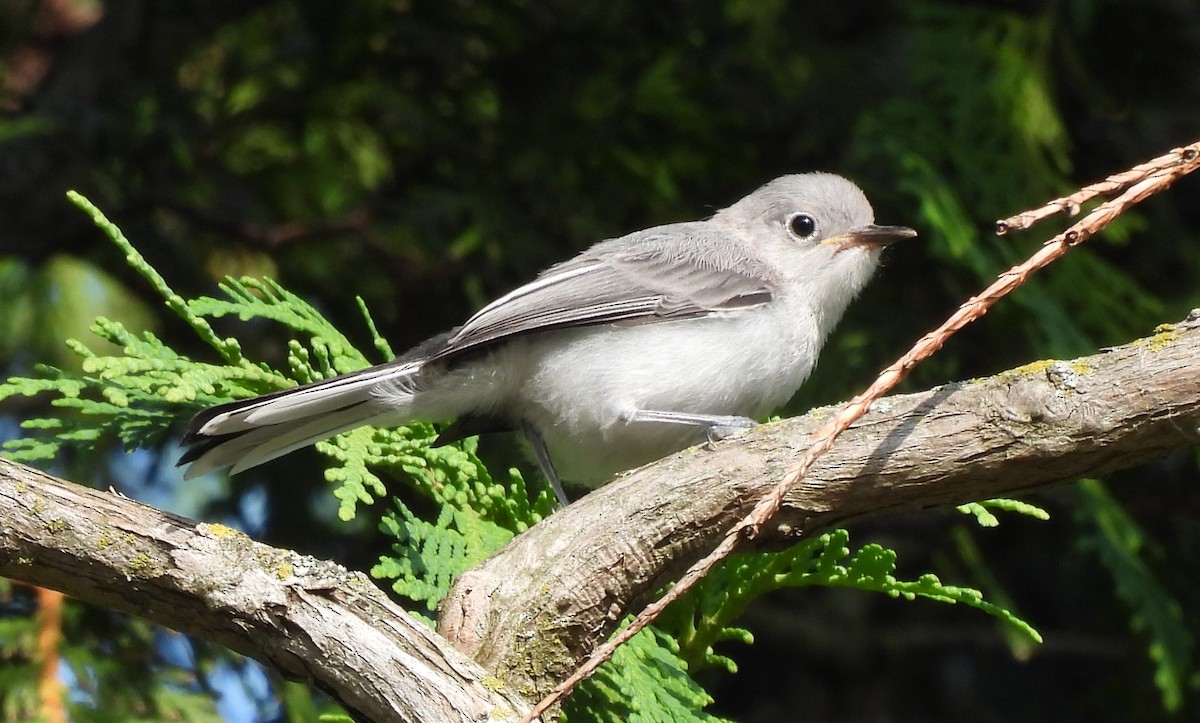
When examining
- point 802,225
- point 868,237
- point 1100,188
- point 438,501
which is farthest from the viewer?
point 802,225

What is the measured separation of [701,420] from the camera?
8.72ft

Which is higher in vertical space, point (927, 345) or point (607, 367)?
point (927, 345)

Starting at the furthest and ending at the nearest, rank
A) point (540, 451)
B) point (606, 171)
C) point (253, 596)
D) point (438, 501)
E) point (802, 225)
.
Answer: point (606, 171) → point (802, 225) → point (540, 451) → point (438, 501) → point (253, 596)

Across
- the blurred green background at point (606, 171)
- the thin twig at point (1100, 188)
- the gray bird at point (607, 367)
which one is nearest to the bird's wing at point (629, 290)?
the gray bird at point (607, 367)

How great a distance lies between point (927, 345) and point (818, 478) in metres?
0.29

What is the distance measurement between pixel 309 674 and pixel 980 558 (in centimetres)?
300

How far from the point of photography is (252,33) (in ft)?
14.2

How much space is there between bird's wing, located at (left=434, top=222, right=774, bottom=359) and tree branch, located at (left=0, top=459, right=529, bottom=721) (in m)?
0.91

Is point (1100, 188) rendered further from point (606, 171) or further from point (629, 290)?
point (606, 171)

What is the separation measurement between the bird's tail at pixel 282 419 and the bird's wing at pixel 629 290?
0.63 feet

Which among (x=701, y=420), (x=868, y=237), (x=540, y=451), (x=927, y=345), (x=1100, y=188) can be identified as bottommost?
(x=540, y=451)

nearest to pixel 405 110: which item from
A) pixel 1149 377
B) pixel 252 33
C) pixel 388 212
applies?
pixel 388 212

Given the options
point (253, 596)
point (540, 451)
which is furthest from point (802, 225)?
point (253, 596)

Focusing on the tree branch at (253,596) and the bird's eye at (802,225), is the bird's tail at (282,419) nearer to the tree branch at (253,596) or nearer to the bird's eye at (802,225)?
the tree branch at (253,596)
